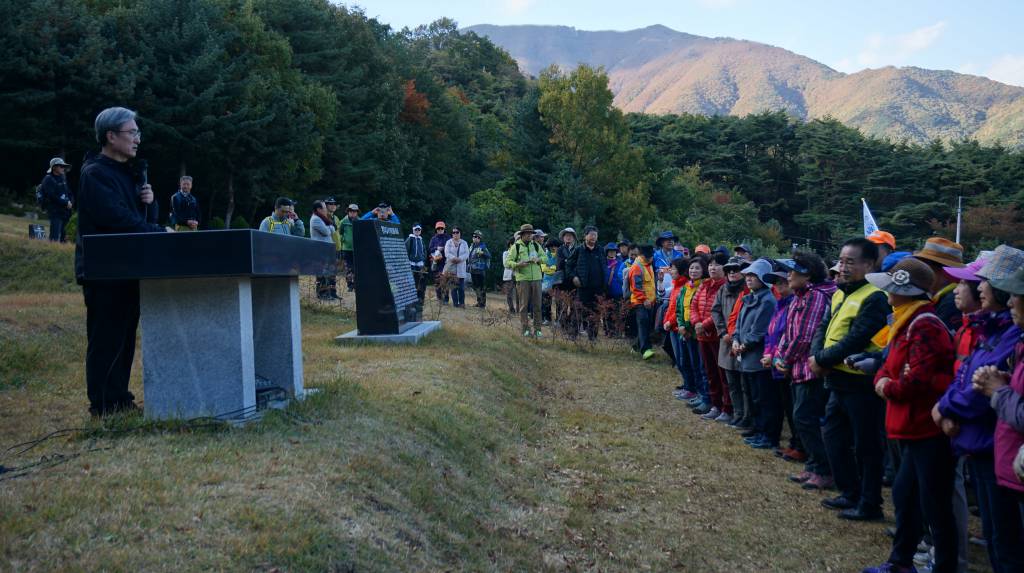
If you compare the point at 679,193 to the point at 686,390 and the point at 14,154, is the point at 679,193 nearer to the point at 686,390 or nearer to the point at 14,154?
the point at 14,154

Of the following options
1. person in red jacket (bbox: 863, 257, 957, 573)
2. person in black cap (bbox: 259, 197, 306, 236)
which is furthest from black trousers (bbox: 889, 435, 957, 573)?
person in black cap (bbox: 259, 197, 306, 236)

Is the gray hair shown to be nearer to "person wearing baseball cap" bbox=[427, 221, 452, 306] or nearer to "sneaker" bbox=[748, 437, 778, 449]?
"sneaker" bbox=[748, 437, 778, 449]

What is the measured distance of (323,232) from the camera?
1411cm

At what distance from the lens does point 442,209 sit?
161 feet

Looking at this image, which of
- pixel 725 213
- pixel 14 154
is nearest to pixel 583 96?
pixel 725 213

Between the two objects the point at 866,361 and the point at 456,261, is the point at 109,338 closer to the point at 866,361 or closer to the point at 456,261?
the point at 866,361

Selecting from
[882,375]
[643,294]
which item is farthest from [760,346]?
[643,294]

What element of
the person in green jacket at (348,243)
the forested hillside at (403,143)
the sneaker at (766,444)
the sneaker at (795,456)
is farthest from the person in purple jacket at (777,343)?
the forested hillside at (403,143)

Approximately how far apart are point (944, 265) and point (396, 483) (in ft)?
14.8

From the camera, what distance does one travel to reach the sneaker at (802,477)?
24.5 feet

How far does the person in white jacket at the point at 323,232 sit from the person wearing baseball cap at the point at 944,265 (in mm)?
9620

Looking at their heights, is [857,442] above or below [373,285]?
below

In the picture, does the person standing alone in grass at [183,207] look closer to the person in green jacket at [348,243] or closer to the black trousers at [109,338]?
the person in green jacket at [348,243]

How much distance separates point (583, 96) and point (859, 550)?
132 ft
